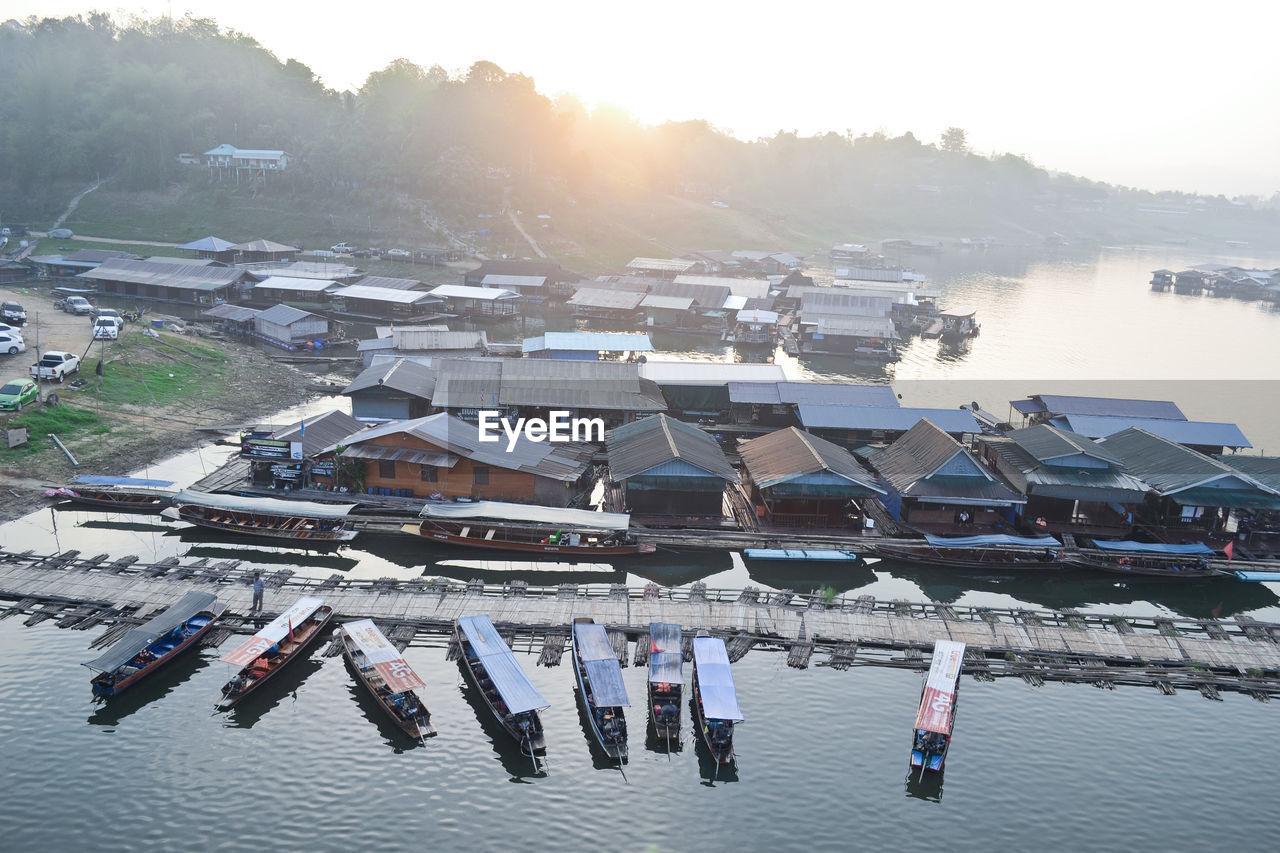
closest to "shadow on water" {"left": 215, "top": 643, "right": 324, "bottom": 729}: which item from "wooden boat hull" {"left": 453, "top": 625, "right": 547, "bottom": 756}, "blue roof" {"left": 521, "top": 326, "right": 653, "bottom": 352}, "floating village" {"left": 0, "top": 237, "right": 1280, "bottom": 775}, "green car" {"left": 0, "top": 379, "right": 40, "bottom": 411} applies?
"floating village" {"left": 0, "top": 237, "right": 1280, "bottom": 775}

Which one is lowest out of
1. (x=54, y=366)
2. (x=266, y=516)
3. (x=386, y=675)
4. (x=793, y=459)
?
(x=386, y=675)

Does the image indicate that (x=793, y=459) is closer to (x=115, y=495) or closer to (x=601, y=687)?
(x=601, y=687)

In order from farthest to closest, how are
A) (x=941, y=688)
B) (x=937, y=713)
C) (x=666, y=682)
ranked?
(x=941, y=688)
(x=666, y=682)
(x=937, y=713)

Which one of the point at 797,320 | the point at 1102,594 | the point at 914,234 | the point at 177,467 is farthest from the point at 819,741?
the point at 914,234

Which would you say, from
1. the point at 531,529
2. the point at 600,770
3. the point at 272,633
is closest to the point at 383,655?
the point at 272,633

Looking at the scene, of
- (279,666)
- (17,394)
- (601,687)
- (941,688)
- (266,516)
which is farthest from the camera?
(17,394)

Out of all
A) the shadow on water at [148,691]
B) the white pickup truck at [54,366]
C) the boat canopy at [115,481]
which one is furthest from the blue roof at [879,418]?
the white pickup truck at [54,366]

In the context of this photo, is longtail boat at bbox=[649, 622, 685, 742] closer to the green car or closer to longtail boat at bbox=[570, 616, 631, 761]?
longtail boat at bbox=[570, 616, 631, 761]

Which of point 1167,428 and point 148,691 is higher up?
point 1167,428
